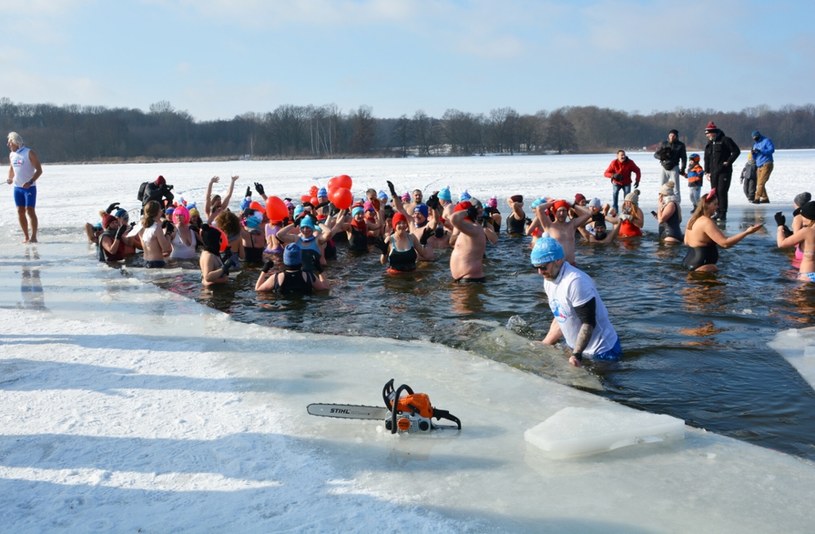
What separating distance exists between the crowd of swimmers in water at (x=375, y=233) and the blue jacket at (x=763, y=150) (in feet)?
14.0

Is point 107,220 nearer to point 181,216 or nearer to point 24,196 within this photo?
point 181,216

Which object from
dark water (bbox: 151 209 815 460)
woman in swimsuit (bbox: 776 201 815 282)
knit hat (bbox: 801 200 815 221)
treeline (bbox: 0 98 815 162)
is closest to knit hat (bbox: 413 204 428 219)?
A: dark water (bbox: 151 209 815 460)

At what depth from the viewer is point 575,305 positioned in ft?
15.6

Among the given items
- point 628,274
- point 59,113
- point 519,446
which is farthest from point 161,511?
point 59,113

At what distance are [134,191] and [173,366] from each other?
20.5 meters

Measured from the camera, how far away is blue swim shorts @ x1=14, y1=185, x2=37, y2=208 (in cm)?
1083

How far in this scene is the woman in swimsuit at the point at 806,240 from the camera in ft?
23.9

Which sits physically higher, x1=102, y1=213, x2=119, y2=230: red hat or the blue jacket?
the blue jacket

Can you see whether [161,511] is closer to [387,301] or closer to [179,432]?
[179,432]

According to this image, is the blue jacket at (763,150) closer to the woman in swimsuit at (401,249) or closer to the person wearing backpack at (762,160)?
the person wearing backpack at (762,160)

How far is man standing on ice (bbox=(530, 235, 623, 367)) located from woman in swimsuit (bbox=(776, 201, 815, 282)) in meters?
3.66

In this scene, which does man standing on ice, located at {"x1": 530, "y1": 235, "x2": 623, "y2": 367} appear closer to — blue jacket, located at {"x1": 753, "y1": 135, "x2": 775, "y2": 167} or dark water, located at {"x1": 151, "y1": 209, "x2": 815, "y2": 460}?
dark water, located at {"x1": 151, "y1": 209, "x2": 815, "y2": 460}

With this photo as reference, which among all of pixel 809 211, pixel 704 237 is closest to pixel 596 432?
pixel 809 211

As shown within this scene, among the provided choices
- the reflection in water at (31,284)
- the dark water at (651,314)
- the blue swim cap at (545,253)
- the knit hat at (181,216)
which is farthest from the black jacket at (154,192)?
the blue swim cap at (545,253)
